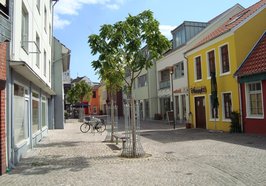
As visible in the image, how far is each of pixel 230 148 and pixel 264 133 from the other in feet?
15.8

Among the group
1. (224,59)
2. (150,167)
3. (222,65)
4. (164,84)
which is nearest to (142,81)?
(164,84)

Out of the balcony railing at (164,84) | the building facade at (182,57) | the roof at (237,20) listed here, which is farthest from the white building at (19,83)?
the balcony railing at (164,84)

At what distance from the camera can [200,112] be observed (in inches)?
935

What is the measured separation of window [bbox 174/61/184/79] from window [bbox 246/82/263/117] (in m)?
12.5

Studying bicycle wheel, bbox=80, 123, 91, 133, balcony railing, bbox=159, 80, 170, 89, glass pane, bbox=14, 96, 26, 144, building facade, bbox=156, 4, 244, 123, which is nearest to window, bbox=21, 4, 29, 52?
glass pane, bbox=14, 96, 26, 144

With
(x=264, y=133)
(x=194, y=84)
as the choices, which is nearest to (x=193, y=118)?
(x=194, y=84)

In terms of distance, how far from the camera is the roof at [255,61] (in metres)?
17.0

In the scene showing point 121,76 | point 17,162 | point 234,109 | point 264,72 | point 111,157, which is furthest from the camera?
point 234,109

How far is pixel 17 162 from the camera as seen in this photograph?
10477 millimetres

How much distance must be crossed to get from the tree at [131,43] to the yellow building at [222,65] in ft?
28.1

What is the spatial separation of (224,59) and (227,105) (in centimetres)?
271

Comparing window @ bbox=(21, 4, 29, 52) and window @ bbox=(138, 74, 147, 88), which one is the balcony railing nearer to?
window @ bbox=(138, 74, 147, 88)

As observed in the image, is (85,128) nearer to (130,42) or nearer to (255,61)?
(255,61)

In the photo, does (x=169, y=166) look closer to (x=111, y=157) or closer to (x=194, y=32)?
(x=111, y=157)
